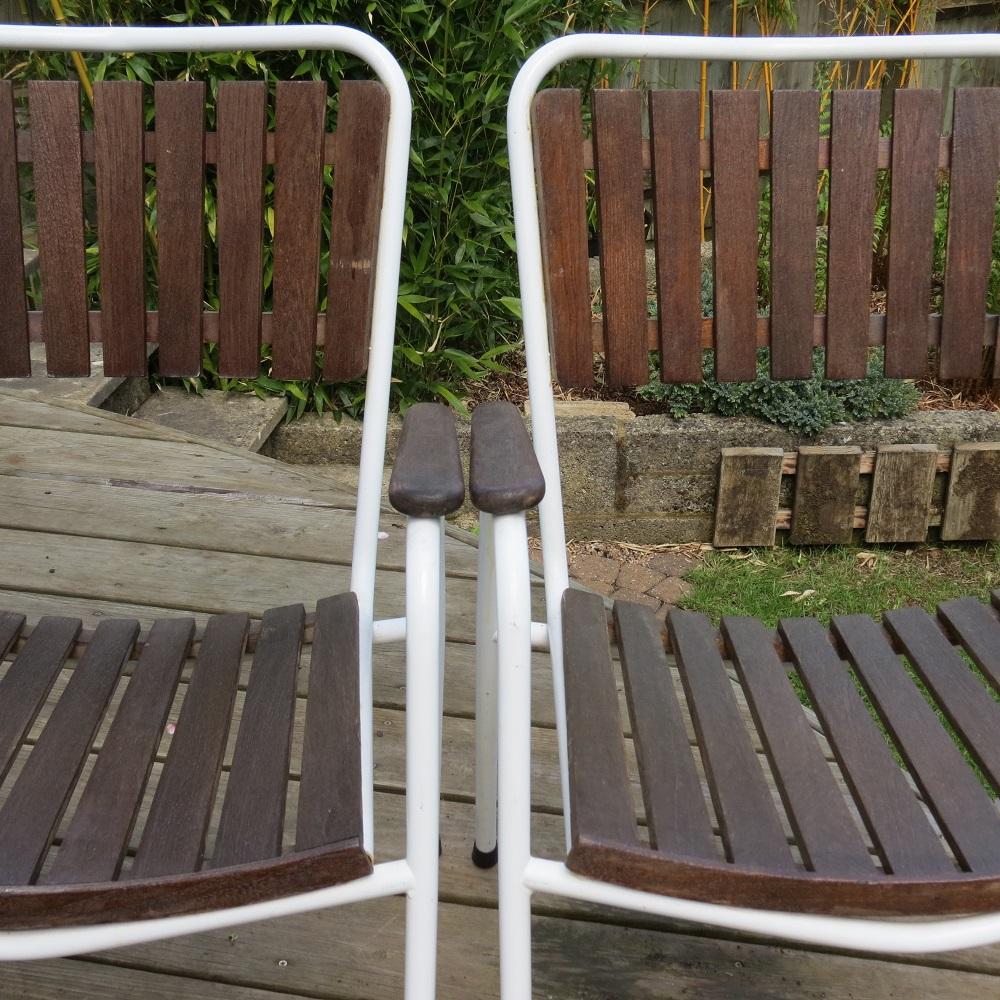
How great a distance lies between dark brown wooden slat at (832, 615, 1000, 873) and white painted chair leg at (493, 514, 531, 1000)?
12.3 inches

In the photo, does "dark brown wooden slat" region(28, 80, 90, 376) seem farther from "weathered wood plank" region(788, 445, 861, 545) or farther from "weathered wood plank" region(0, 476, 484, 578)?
"weathered wood plank" region(788, 445, 861, 545)

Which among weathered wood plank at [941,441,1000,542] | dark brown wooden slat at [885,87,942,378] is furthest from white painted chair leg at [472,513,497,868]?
weathered wood plank at [941,441,1000,542]

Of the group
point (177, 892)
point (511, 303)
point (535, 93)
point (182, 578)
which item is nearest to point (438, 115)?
point (511, 303)

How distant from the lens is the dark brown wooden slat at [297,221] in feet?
3.61

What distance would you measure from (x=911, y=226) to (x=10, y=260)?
3.27ft

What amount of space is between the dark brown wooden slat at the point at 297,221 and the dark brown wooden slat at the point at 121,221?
148 millimetres

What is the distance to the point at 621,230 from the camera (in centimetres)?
116

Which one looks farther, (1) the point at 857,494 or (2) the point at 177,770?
(1) the point at 857,494

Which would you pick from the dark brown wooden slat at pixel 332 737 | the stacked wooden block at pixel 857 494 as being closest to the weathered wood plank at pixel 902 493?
the stacked wooden block at pixel 857 494

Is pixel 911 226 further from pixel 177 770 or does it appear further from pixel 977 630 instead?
pixel 177 770

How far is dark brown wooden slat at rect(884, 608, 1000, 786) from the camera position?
34.8 inches

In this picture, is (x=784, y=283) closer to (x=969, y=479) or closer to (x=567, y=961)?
(x=567, y=961)

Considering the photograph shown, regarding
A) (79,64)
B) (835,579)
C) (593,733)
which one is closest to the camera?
(593,733)

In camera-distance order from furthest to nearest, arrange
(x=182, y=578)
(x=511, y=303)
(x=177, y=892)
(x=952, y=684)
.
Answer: (x=511, y=303) → (x=182, y=578) → (x=952, y=684) → (x=177, y=892)
